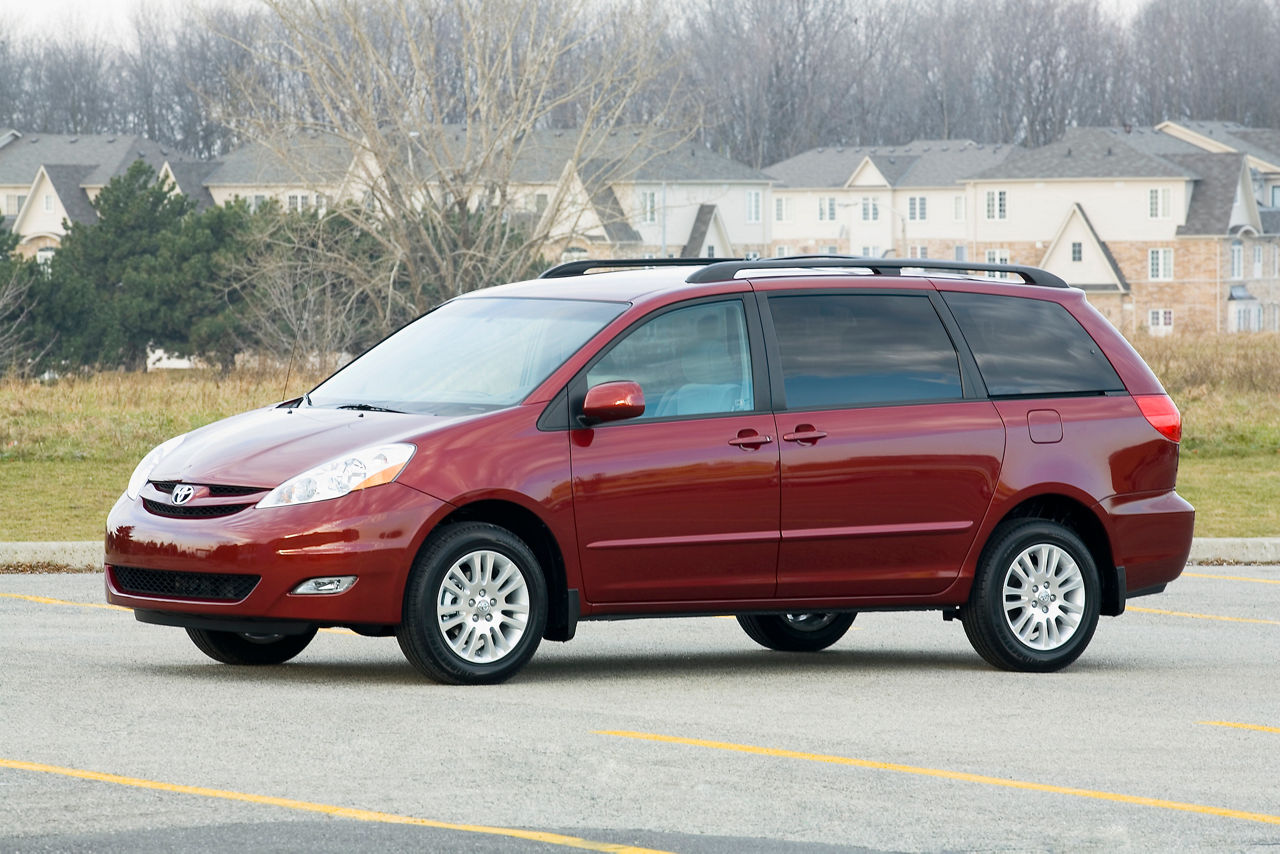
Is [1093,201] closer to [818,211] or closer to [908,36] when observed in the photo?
[818,211]

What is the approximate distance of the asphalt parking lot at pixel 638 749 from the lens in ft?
19.8

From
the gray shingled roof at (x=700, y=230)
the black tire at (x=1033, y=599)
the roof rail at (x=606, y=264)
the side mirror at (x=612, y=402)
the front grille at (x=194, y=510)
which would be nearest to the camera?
the front grille at (x=194, y=510)

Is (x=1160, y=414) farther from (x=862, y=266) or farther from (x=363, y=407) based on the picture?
(x=363, y=407)

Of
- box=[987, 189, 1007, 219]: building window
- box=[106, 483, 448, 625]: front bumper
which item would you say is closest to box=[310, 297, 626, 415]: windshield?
box=[106, 483, 448, 625]: front bumper

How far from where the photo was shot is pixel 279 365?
48.2 metres

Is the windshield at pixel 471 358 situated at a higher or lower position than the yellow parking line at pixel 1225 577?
higher

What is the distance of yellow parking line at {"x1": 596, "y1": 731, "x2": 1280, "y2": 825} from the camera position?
6.50 m

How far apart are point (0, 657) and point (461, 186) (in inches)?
1385

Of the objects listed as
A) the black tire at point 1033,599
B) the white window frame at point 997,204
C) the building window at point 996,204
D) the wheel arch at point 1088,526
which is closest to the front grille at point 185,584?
the black tire at point 1033,599

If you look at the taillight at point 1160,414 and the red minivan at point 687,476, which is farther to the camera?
the taillight at point 1160,414

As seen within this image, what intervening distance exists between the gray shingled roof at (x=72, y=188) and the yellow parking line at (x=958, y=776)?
94543 mm

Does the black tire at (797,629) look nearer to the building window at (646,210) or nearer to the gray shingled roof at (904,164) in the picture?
the building window at (646,210)

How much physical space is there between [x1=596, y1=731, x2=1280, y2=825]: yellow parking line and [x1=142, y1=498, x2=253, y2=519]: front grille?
6.51ft

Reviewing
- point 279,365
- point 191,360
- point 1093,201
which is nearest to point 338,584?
point 279,365
